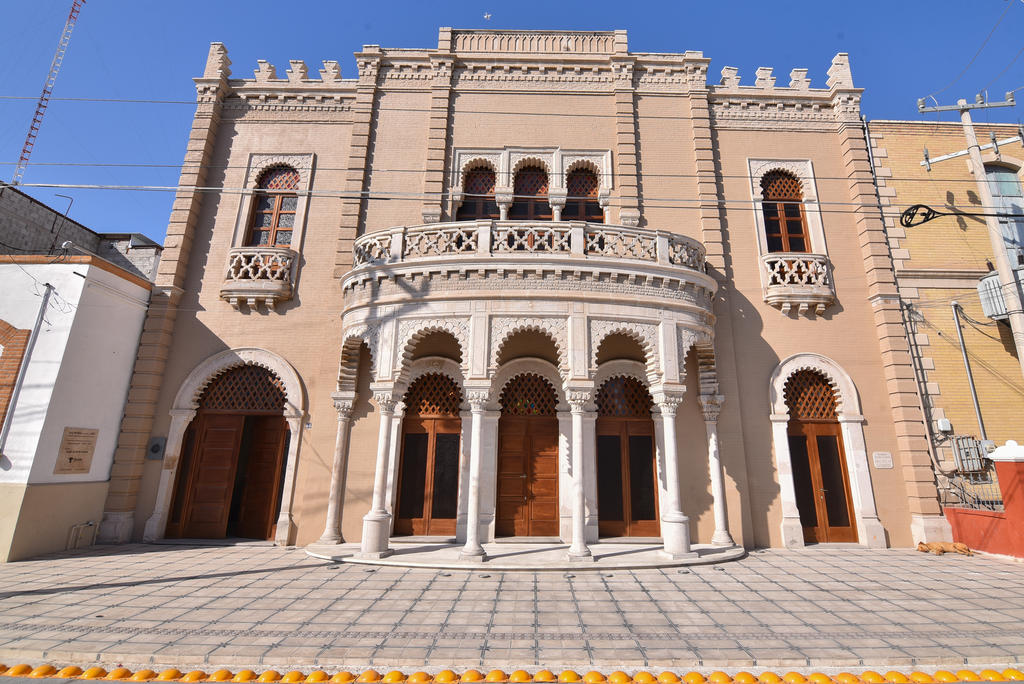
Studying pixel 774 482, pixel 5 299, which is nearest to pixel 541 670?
pixel 774 482

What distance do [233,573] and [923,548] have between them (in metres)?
13.1

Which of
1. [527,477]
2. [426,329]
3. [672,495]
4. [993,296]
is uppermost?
[993,296]

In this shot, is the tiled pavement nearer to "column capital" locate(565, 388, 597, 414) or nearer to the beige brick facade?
"column capital" locate(565, 388, 597, 414)

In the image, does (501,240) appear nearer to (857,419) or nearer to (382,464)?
(382,464)

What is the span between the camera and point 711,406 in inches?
388

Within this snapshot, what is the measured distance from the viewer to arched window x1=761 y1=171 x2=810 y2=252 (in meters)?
11.6

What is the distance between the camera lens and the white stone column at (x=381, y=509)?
827 centimetres

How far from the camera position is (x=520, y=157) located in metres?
11.7

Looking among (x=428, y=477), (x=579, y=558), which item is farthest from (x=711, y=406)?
(x=428, y=477)

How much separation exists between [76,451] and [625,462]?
448 inches

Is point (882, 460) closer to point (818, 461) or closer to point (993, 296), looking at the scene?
point (818, 461)

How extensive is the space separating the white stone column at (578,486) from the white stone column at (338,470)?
4845 mm

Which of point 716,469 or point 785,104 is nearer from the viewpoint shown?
point 716,469

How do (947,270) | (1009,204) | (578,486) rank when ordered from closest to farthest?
(578,486)
(947,270)
(1009,204)
